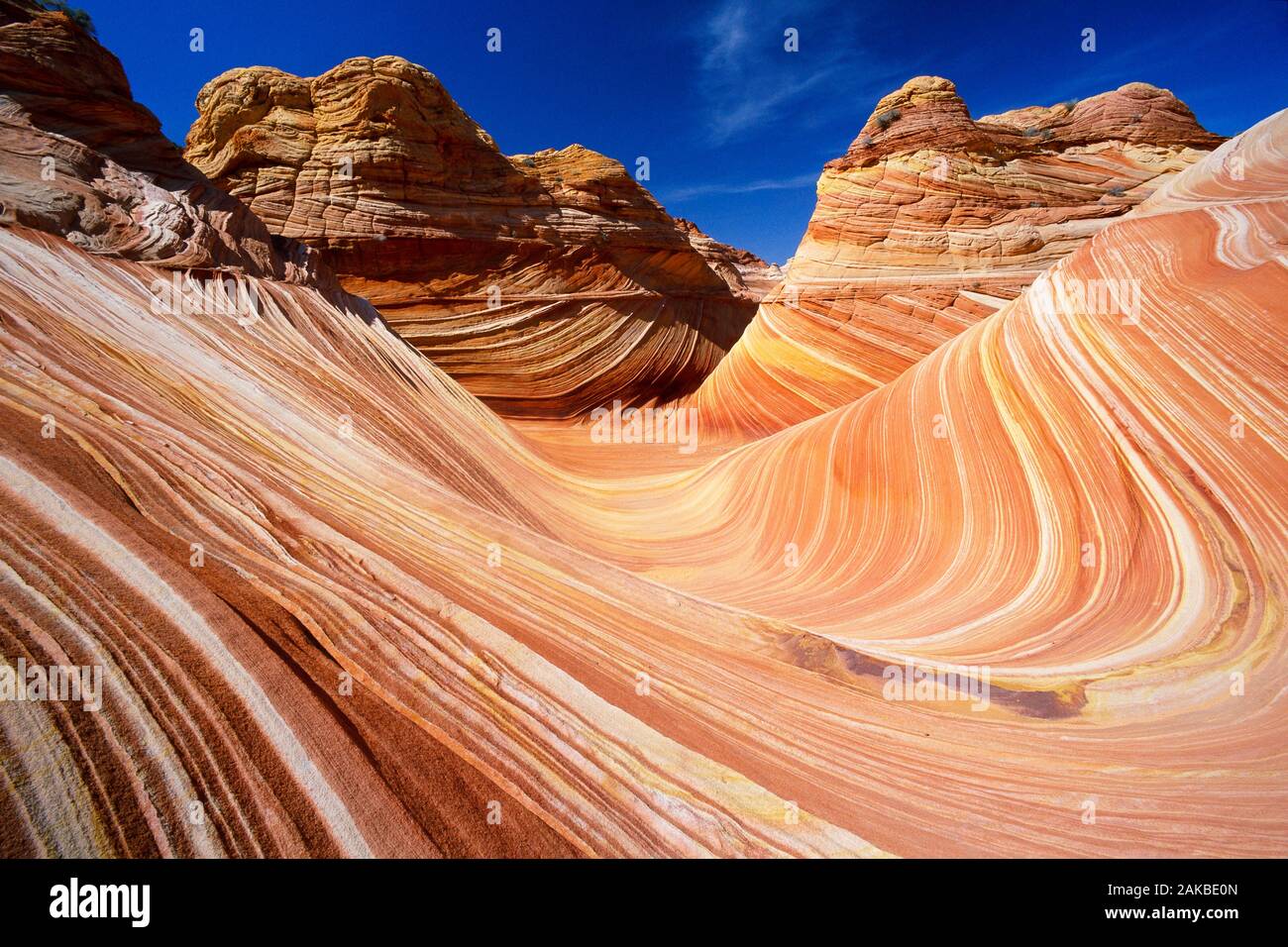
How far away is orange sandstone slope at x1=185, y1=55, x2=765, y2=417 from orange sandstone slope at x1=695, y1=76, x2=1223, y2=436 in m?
5.01

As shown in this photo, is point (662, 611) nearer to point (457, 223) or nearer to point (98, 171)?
point (98, 171)

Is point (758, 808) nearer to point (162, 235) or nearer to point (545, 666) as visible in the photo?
point (545, 666)

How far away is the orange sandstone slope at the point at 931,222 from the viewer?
9.78 meters

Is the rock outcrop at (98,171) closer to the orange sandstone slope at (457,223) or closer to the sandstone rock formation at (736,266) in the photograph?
the orange sandstone slope at (457,223)

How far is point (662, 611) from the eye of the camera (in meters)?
2.91

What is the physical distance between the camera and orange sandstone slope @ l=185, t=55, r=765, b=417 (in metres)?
12.8

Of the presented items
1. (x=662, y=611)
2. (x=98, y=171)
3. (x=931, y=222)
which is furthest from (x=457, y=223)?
(x=662, y=611)

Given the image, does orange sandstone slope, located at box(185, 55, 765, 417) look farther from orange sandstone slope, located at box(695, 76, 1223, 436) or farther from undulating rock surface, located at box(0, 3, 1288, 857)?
undulating rock surface, located at box(0, 3, 1288, 857)

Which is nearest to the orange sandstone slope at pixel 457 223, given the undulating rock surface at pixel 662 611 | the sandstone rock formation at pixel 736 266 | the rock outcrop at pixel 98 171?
the sandstone rock formation at pixel 736 266

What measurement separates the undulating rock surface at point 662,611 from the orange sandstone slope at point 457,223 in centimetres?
852

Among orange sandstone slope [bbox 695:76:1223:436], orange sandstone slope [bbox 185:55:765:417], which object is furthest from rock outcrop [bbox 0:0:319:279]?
orange sandstone slope [bbox 695:76:1223:436]

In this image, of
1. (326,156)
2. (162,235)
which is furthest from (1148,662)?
(326,156)

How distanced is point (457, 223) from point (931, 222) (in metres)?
10.0

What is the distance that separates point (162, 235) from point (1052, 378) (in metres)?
7.78
